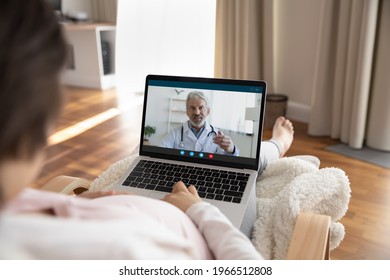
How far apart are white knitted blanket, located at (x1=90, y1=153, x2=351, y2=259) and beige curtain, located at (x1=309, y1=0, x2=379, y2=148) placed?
1349mm

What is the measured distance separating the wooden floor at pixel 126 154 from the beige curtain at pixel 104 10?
3.13 feet

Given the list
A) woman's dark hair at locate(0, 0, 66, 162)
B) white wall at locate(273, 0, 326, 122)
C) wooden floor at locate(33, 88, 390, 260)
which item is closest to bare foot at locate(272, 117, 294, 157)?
wooden floor at locate(33, 88, 390, 260)

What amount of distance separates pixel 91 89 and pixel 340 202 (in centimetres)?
368

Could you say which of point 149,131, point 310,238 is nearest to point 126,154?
point 149,131

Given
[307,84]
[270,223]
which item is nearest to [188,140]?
[270,223]

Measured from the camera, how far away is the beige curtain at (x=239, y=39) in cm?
308

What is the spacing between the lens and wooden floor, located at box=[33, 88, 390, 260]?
1.70 m

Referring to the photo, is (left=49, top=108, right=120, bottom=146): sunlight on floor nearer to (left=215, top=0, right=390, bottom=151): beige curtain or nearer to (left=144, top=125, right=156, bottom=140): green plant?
(left=215, top=0, right=390, bottom=151): beige curtain

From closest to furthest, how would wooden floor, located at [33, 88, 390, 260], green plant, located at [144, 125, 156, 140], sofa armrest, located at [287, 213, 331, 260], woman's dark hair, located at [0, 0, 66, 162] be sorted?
woman's dark hair, located at [0, 0, 66, 162] < sofa armrest, located at [287, 213, 331, 260] < green plant, located at [144, 125, 156, 140] < wooden floor, located at [33, 88, 390, 260]

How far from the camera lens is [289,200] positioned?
104 centimetres

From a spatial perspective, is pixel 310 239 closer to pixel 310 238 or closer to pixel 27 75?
pixel 310 238

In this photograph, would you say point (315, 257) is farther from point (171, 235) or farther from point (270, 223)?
point (171, 235)

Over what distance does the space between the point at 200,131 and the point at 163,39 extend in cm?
282
